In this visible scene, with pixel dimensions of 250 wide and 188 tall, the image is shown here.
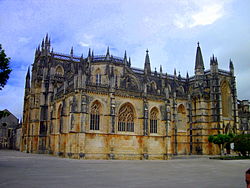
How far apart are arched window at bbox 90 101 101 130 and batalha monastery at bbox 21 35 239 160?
13 centimetres

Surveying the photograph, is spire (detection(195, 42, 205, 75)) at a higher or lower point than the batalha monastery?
higher

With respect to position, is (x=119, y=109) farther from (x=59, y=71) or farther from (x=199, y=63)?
(x=199, y=63)

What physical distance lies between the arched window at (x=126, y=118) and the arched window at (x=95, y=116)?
10.8 ft

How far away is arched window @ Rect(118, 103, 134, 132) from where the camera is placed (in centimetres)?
3566

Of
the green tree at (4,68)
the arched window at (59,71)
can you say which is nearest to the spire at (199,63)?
the arched window at (59,71)

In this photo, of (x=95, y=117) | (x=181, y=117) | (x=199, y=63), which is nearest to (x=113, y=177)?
(x=95, y=117)

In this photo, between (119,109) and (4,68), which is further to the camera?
(119,109)

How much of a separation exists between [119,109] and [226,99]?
1191 inches

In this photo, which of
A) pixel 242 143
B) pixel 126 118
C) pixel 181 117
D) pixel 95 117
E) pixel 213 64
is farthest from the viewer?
pixel 213 64

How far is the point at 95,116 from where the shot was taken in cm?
3356

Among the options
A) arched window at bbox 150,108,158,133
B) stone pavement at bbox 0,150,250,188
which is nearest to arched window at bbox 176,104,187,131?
arched window at bbox 150,108,158,133

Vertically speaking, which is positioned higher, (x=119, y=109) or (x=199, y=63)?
(x=199, y=63)

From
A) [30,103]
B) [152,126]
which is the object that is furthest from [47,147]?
[152,126]

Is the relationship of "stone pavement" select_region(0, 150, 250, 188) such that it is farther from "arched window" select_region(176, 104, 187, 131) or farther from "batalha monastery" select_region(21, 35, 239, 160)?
"arched window" select_region(176, 104, 187, 131)
